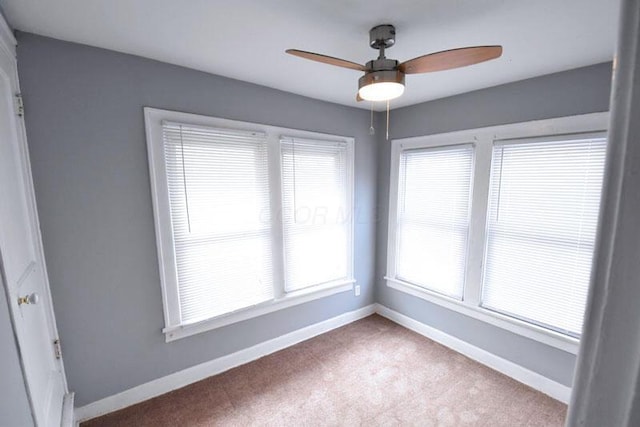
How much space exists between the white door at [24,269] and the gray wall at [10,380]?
3 cm

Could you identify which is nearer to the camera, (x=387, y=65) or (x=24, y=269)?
(x=24, y=269)

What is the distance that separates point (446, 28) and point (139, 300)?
8.22ft

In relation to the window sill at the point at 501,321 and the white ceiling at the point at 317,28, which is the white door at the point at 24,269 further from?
the window sill at the point at 501,321

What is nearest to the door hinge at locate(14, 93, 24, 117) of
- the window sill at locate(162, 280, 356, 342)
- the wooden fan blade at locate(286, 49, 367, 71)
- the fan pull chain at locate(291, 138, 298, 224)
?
the wooden fan blade at locate(286, 49, 367, 71)

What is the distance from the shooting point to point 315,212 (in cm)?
276

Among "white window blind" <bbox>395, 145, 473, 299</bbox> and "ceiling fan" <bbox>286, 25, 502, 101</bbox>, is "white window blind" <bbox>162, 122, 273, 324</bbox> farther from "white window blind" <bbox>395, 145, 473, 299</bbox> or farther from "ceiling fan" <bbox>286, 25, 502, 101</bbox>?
"white window blind" <bbox>395, 145, 473, 299</bbox>

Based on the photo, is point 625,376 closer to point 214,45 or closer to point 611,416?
point 611,416

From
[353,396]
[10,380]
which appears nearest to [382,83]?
[10,380]

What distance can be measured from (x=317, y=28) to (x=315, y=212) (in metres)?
1.59

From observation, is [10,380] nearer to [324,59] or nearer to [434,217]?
[324,59]

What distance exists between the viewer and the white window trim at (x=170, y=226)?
6.24 feet

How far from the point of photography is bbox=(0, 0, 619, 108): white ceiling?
4.26ft

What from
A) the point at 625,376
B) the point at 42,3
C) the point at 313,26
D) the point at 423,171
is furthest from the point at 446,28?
the point at 42,3

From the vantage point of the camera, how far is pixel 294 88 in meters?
2.38
